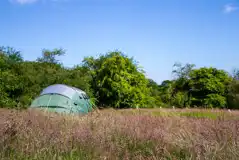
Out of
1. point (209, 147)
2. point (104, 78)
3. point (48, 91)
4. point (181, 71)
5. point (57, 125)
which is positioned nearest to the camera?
point (209, 147)

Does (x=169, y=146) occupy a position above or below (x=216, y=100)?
below

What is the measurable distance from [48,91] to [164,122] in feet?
23.0

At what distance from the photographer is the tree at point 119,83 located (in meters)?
20.3

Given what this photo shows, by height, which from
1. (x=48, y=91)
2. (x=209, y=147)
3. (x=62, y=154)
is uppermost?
(x=48, y=91)

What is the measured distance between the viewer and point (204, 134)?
13.0 feet

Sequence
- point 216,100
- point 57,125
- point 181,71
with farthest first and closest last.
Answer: point 181,71
point 216,100
point 57,125

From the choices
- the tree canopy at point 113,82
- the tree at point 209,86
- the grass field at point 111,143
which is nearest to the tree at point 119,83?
the tree canopy at point 113,82

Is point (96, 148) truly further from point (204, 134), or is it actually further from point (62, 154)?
point (204, 134)

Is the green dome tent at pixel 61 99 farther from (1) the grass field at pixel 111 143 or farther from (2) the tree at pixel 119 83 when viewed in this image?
(2) the tree at pixel 119 83

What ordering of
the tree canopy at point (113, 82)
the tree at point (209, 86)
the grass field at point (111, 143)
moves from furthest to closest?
the tree at point (209, 86) → the tree canopy at point (113, 82) → the grass field at point (111, 143)

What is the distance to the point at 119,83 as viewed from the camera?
66.4ft

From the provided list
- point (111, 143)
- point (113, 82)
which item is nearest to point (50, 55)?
point (113, 82)

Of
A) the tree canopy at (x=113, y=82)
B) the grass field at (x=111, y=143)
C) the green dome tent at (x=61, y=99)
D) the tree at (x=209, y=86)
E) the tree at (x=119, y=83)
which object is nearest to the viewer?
the grass field at (x=111, y=143)

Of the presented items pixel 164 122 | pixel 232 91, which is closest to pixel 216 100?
pixel 232 91
